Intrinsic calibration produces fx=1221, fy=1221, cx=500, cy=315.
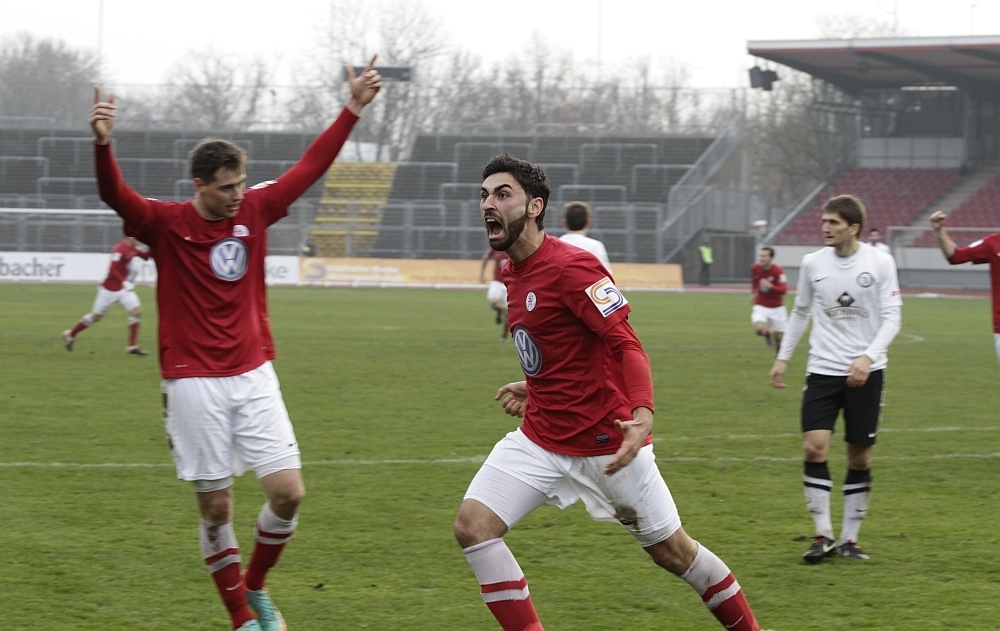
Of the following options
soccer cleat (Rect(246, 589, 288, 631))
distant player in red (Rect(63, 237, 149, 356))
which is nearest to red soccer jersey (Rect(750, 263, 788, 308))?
distant player in red (Rect(63, 237, 149, 356))

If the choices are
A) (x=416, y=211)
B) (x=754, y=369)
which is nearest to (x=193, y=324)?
(x=754, y=369)

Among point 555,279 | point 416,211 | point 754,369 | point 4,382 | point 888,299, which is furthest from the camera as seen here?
point 416,211

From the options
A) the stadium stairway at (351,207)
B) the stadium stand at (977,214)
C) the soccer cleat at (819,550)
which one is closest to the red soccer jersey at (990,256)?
the soccer cleat at (819,550)

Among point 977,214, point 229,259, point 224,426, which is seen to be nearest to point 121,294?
point 229,259

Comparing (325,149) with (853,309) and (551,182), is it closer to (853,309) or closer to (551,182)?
(853,309)

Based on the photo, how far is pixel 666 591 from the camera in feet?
20.2

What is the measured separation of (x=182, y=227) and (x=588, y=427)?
1.99 m

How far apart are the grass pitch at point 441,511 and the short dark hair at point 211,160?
204 centimetres

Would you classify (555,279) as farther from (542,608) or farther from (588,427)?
(542,608)

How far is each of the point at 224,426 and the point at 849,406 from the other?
11.6 ft

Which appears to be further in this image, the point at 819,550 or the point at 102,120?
the point at 819,550

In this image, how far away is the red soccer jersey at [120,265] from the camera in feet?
58.5

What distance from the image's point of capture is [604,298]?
4387 mm

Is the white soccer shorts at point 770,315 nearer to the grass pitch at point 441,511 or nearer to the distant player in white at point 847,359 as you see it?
the grass pitch at point 441,511
